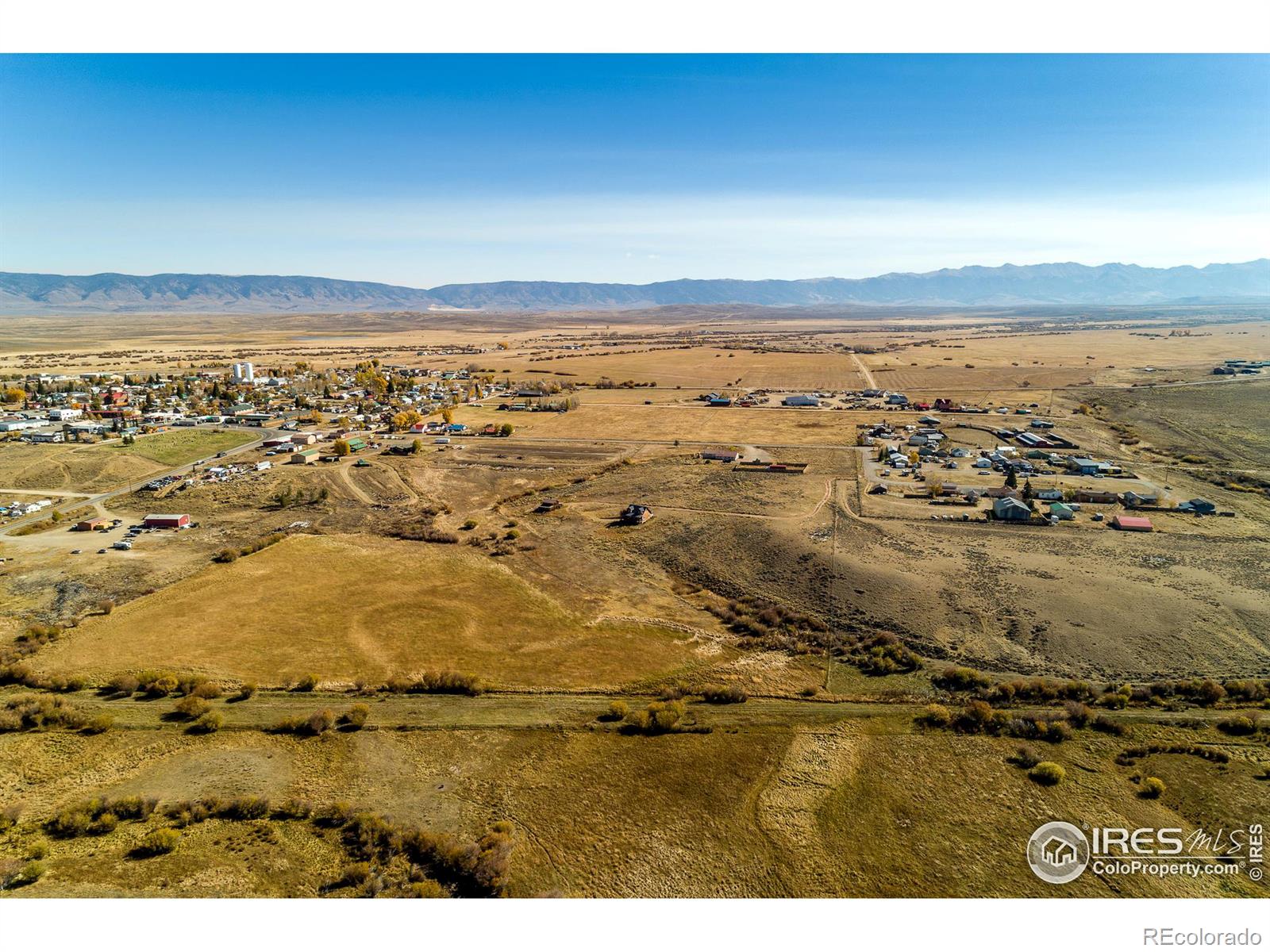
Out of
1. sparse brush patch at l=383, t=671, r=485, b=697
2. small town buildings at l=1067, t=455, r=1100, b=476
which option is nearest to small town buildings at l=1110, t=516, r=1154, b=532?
small town buildings at l=1067, t=455, r=1100, b=476

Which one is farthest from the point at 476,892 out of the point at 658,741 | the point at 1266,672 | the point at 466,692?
the point at 1266,672

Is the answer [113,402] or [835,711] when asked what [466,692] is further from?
[113,402]

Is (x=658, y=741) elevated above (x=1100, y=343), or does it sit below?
below

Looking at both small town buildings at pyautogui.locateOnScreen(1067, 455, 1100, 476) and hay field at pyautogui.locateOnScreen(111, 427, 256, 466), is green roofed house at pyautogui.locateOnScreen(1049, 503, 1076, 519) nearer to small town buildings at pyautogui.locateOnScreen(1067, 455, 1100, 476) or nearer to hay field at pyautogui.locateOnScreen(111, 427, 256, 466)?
small town buildings at pyautogui.locateOnScreen(1067, 455, 1100, 476)

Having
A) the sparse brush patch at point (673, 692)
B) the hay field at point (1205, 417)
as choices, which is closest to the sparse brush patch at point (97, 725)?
the sparse brush patch at point (673, 692)

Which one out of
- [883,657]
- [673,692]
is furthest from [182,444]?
[883,657]
